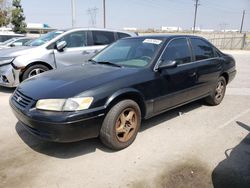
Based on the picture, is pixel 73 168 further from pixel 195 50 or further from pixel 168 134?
pixel 195 50

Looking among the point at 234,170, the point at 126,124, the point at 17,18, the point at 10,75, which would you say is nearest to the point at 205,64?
the point at 126,124

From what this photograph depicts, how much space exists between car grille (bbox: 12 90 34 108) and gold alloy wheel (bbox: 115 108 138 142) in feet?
3.86

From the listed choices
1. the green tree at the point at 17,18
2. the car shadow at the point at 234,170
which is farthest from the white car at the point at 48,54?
the green tree at the point at 17,18

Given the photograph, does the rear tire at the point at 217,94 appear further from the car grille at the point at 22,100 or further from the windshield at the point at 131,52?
the car grille at the point at 22,100

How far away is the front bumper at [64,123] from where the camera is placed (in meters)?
3.04

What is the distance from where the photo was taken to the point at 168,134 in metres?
4.23

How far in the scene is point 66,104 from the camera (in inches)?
122

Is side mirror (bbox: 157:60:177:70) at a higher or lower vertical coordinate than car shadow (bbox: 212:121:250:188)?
higher

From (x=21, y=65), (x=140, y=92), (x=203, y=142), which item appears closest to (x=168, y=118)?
(x=203, y=142)

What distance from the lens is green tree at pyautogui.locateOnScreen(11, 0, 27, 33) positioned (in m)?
31.9

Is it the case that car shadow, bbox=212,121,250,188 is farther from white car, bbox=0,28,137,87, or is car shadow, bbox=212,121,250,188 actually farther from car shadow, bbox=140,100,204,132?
white car, bbox=0,28,137,87

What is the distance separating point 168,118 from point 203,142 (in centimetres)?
107

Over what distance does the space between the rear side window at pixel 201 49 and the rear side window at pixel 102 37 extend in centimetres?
347

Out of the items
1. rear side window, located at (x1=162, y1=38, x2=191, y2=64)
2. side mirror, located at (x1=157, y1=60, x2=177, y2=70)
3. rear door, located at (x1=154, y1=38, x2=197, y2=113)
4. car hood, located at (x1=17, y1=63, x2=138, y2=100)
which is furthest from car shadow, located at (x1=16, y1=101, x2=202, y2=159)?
rear side window, located at (x1=162, y1=38, x2=191, y2=64)
